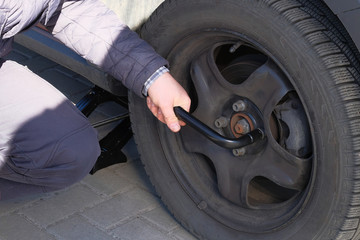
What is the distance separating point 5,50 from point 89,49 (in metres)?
0.28

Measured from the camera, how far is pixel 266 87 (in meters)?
2.21

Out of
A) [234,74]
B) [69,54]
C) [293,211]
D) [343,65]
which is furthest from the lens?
[69,54]

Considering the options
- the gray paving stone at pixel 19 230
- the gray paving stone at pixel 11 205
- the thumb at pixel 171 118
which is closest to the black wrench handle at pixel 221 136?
the thumb at pixel 171 118

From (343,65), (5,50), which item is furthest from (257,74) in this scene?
(5,50)

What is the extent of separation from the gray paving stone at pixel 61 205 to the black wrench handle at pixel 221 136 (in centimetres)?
81

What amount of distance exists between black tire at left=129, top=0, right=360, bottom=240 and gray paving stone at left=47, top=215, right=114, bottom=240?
0.30 metres

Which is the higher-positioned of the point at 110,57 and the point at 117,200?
the point at 110,57

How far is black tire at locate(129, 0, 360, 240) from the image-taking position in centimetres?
195

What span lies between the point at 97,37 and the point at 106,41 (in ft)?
0.12

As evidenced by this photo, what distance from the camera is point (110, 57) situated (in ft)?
7.25

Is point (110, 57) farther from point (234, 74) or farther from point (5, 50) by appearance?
point (234, 74)

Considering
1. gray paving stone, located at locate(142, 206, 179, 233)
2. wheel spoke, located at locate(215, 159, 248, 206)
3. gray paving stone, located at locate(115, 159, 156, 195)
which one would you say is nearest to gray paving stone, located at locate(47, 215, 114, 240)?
gray paving stone, located at locate(142, 206, 179, 233)

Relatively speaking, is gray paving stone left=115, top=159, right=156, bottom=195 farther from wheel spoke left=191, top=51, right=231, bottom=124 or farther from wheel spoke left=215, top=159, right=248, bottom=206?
wheel spoke left=191, top=51, right=231, bottom=124

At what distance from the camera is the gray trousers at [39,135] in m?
2.20
